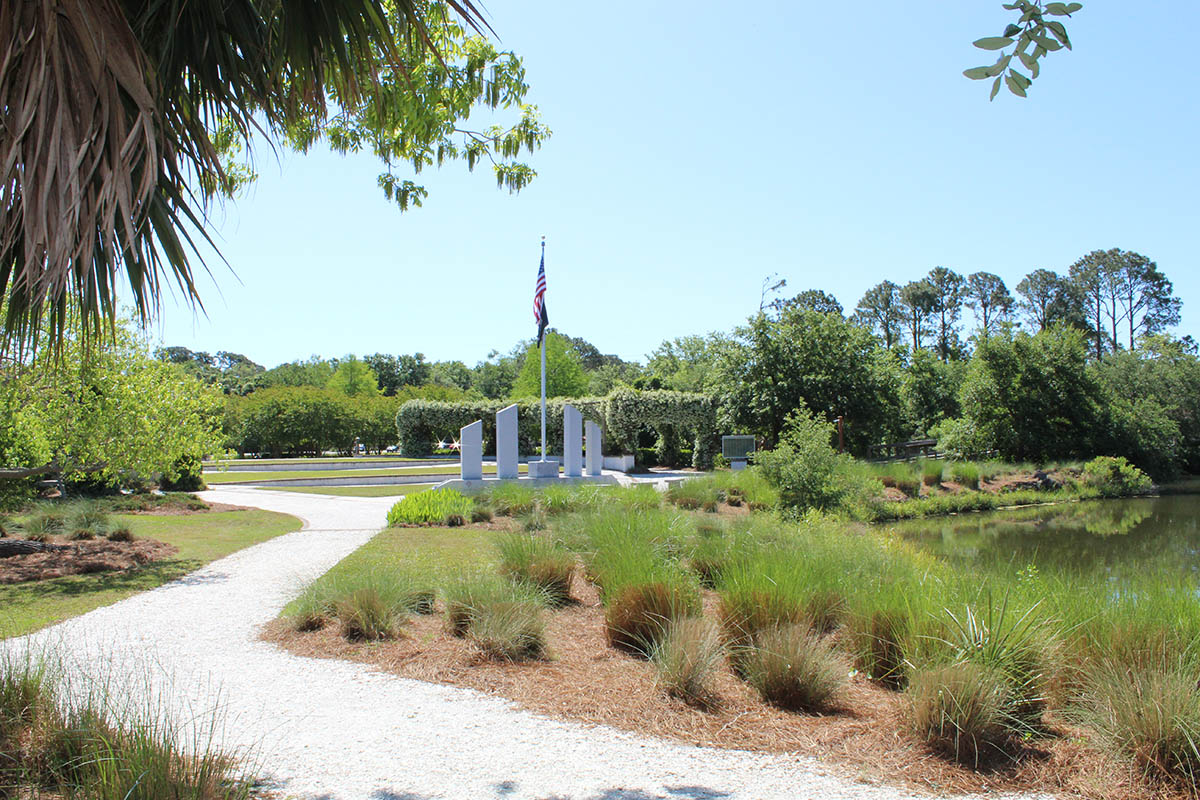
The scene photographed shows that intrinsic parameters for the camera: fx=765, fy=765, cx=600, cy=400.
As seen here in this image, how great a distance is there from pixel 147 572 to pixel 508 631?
22.8ft

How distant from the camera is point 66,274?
305 cm

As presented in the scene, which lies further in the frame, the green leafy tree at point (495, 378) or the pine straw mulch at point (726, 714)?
the green leafy tree at point (495, 378)

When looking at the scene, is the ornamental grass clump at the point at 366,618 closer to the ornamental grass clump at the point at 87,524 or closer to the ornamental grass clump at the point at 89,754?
the ornamental grass clump at the point at 89,754

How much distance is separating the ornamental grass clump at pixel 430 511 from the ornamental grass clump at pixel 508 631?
9134mm

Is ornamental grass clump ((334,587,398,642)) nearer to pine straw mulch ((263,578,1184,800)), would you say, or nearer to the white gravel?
pine straw mulch ((263,578,1184,800))

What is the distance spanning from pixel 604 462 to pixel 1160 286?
2269 inches

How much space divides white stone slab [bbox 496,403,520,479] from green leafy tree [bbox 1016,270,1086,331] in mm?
58913

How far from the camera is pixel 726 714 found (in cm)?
499

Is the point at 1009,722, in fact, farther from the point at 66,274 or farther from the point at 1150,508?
the point at 1150,508

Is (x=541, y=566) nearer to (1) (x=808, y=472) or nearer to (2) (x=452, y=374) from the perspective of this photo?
(1) (x=808, y=472)

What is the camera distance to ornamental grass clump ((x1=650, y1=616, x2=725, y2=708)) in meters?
5.19

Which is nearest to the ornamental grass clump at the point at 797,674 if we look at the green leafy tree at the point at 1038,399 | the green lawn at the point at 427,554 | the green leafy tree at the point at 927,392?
the green lawn at the point at 427,554

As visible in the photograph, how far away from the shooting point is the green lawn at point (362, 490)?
23.3m

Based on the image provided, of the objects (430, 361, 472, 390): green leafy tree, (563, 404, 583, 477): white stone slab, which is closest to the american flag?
(563, 404, 583, 477): white stone slab
